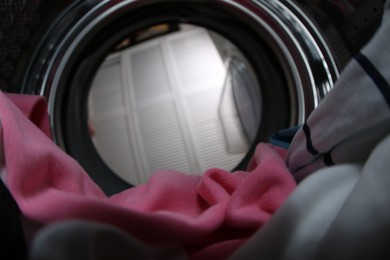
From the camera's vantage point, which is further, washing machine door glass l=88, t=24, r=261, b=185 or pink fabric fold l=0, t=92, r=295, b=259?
washing machine door glass l=88, t=24, r=261, b=185

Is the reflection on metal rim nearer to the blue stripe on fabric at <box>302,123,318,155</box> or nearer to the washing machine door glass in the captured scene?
the washing machine door glass

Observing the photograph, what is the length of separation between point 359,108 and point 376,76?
0.09 feet

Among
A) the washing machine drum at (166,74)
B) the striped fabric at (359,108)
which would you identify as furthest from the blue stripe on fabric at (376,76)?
the washing machine drum at (166,74)

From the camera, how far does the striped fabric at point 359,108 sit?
28cm

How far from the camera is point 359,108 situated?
289mm

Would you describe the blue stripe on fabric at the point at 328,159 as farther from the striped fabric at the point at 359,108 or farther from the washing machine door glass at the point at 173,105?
the washing machine door glass at the point at 173,105

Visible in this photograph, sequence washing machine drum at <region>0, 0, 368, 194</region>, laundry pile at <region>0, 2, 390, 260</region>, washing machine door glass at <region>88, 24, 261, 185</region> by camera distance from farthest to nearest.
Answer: washing machine door glass at <region>88, 24, 261, 185</region> → washing machine drum at <region>0, 0, 368, 194</region> → laundry pile at <region>0, 2, 390, 260</region>

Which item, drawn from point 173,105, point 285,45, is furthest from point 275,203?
point 173,105

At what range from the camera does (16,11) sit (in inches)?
22.5

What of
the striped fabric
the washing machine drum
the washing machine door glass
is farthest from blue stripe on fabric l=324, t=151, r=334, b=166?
the washing machine door glass

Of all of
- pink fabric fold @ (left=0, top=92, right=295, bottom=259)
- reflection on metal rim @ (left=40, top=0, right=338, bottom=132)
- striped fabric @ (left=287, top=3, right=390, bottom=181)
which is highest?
reflection on metal rim @ (left=40, top=0, right=338, bottom=132)

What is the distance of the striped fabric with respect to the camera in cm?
28

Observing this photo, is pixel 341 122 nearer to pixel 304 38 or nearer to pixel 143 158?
pixel 304 38

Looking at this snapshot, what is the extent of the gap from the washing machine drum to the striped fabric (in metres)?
0.28
